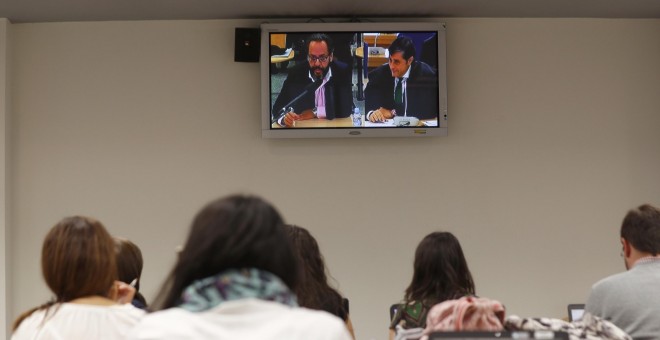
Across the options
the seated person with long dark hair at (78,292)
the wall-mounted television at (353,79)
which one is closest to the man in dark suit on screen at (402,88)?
the wall-mounted television at (353,79)

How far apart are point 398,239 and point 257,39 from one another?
5.01 ft

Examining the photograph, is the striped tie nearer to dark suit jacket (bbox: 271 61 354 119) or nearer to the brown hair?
dark suit jacket (bbox: 271 61 354 119)

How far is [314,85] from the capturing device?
5.27m

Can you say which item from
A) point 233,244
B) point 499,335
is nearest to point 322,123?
point 499,335

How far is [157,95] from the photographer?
544cm

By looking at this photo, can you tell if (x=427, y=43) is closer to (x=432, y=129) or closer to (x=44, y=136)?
(x=432, y=129)

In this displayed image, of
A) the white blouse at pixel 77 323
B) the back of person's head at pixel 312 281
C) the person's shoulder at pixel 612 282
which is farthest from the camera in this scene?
the back of person's head at pixel 312 281

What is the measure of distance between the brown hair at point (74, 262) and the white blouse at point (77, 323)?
45mm

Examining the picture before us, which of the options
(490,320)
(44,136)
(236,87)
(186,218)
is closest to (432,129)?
(236,87)

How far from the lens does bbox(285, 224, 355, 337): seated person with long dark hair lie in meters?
3.31

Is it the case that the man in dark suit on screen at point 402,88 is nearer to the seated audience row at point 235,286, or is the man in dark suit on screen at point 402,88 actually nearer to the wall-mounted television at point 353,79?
the wall-mounted television at point 353,79

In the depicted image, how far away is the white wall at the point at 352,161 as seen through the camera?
5418 millimetres

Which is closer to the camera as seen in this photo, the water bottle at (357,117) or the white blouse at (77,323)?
the white blouse at (77,323)

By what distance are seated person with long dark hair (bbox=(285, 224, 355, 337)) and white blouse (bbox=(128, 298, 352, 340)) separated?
169 centimetres
